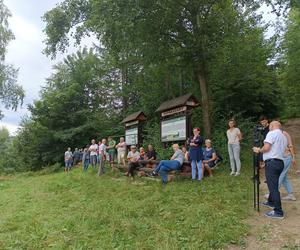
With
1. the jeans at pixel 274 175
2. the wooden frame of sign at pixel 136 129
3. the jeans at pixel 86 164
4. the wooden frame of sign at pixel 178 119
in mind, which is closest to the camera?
the jeans at pixel 274 175

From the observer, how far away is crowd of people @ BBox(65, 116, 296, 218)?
687cm

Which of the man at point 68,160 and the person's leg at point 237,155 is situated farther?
the man at point 68,160

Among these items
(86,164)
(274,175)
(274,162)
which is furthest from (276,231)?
(86,164)

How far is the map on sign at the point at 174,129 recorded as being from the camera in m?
13.8

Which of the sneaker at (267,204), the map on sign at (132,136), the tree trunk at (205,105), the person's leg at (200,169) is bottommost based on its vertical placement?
the sneaker at (267,204)

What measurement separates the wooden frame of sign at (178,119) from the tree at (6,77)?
64.6ft

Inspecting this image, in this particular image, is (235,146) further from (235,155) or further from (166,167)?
(166,167)

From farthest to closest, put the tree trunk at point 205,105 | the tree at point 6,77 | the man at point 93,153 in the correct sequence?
1. the tree at point 6,77
2. the man at point 93,153
3. the tree trunk at point 205,105

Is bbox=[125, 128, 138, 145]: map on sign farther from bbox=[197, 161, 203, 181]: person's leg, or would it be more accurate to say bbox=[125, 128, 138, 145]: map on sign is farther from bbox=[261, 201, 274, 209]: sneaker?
bbox=[261, 201, 274, 209]: sneaker

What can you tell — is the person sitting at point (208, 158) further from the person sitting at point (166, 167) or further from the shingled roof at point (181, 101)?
the shingled roof at point (181, 101)

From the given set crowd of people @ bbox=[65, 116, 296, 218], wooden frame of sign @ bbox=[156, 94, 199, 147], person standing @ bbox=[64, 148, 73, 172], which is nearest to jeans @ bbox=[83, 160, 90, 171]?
crowd of people @ bbox=[65, 116, 296, 218]

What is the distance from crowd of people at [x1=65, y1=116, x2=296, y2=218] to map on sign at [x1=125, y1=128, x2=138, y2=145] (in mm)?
569

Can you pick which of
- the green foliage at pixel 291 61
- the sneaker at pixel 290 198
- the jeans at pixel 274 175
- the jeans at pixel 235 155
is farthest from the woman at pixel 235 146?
the green foliage at pixel 291 61

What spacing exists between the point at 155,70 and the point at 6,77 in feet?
57.6
